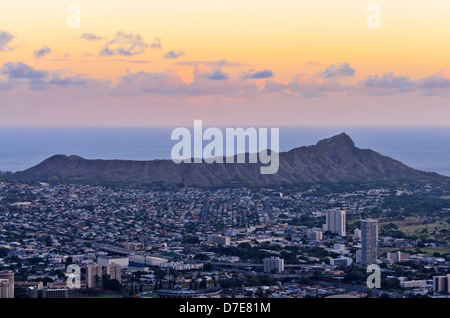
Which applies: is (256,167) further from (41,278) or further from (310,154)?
(41,278)

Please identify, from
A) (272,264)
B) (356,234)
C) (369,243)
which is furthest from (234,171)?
(272,264)

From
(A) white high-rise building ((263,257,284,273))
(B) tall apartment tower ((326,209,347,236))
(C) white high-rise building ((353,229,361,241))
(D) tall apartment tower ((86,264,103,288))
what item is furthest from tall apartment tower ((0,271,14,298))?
(B) tall apartment tower ((326,209,347,236))

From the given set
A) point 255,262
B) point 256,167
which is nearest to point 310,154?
point 256,167

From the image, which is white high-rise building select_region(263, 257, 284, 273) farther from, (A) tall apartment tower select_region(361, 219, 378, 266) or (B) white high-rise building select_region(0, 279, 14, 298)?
(B) white high-rise building select_region(0, 279, 14, 298)

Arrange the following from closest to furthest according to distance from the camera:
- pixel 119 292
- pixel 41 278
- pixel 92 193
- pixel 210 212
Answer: pixel 119 292, pixel 41 278, pixel 210 212, pixel 92 193

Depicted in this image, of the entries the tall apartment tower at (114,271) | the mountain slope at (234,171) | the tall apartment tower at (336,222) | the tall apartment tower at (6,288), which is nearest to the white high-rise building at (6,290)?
the tall apartment tower at (6,288)

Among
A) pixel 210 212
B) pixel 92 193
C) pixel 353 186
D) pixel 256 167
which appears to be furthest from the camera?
pixel 256 167

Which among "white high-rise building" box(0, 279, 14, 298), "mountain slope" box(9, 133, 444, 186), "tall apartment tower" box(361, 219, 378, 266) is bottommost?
"white high-rise building" box(0, 279, 14, 298)

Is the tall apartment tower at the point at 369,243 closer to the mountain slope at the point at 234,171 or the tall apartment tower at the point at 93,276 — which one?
the tall apartment tower at the point at 93,276
